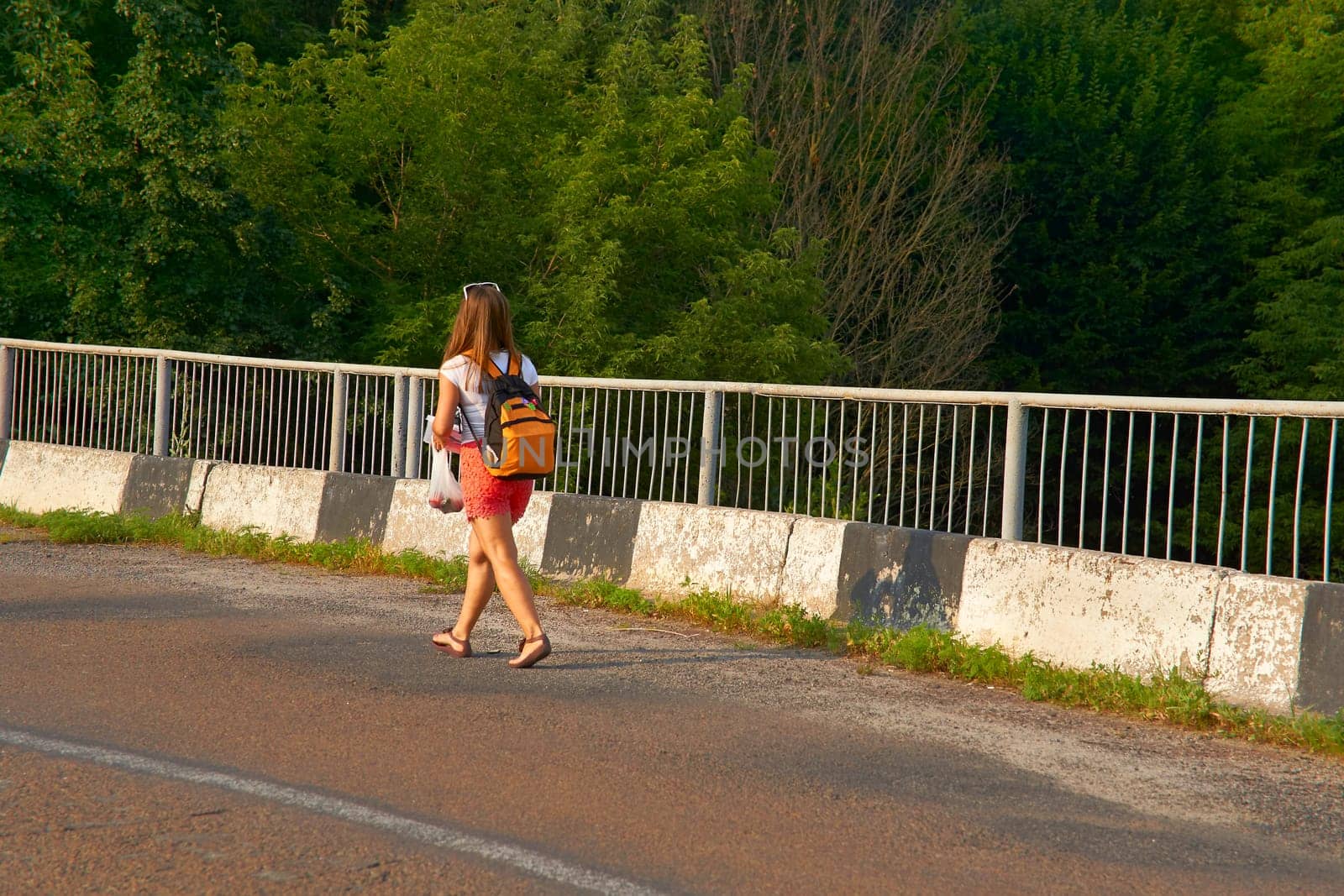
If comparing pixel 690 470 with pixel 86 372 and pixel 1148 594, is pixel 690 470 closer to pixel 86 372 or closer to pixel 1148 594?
pixel 1148 594

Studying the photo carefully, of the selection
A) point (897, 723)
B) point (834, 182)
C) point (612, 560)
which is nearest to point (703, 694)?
point (897, 723)

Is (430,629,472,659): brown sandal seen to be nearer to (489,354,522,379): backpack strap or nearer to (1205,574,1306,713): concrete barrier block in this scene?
(489,354,522,379): backpack strap

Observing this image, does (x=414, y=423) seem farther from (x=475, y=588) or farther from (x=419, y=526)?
(x=475, y=588)

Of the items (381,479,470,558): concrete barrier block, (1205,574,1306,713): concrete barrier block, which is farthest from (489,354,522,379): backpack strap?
(1205,574,1306,713): concrete barrier block

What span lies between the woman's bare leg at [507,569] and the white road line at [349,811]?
207 cm

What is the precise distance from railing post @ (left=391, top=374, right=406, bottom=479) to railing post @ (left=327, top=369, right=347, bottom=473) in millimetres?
543

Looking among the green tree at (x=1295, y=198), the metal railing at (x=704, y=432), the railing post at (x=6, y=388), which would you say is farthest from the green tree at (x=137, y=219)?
the green tree at (x=1295, y=198)

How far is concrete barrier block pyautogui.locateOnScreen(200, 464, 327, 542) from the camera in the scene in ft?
34.8

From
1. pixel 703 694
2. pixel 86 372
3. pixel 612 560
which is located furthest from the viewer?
pixel 86 372

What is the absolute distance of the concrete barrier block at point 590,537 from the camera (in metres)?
9.05

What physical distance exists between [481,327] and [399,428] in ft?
12.4

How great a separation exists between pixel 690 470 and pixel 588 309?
1321cm

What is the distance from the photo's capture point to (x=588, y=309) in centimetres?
2223

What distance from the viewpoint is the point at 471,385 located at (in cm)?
669
